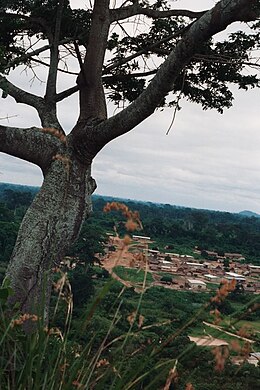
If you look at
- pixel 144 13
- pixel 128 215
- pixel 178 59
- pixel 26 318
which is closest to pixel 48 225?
pixel 178 59

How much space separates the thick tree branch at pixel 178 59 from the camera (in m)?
4.02

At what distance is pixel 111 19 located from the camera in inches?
242

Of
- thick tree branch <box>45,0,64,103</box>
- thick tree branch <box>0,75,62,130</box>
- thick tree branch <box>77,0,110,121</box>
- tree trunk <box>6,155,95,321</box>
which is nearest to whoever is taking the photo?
tree trunk <box>6,155,95,321</box>

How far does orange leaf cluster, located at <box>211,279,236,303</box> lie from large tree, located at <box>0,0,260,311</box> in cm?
281

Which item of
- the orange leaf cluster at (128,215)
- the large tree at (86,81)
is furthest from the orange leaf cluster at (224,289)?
the large tree at (86,81)

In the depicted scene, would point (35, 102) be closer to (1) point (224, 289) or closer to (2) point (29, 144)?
(2) point (29, 144)

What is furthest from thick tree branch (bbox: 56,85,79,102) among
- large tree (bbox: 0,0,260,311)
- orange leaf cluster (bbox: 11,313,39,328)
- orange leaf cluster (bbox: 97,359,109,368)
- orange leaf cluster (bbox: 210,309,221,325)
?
orange leaf cluster (bbox: 210,309,221,325)

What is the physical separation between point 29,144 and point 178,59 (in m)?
1.63

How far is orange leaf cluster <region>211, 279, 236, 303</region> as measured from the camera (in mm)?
1339

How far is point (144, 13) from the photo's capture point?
654cm

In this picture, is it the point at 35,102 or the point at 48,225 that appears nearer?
the point at 48,225

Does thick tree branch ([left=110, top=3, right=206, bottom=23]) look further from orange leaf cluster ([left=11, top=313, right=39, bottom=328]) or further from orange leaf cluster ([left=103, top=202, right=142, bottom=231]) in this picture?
orange leaf cluster ([left=103, top=202, right=142, bottom=231])

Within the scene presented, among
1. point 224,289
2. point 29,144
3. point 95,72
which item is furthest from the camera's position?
point 95,72

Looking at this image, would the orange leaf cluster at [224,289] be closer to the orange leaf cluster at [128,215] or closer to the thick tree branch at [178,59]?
the orange leaf cluster at [128,215]
